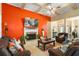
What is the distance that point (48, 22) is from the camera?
104 inches

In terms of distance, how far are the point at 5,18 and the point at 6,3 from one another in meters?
0.30

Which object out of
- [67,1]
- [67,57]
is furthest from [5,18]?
[67,57]

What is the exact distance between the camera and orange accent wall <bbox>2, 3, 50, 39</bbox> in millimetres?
2521

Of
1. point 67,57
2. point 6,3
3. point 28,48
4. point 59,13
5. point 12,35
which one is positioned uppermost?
point 6,3

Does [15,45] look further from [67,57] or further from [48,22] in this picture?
[67,57]

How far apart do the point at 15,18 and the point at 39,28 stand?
53 centimetres

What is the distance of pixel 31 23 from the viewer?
8.76 feet

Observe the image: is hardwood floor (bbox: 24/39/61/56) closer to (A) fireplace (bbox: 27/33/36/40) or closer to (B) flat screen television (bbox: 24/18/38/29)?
(A) fireplace (bbox: 27/33/36/40)

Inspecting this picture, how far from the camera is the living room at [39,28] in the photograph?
8.30 feet

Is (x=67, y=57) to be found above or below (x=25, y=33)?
below

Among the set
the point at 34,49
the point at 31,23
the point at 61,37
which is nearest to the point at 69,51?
the point at 61,37

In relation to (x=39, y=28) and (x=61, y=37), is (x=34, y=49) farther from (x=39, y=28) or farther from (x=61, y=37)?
(x=61, y=37)

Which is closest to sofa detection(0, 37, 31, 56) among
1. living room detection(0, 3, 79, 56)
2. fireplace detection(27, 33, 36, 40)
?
living room detection(0, 3, 79, 56)

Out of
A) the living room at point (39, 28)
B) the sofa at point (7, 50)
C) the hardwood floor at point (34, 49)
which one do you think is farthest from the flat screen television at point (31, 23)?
the sofa at point (7, 50)
